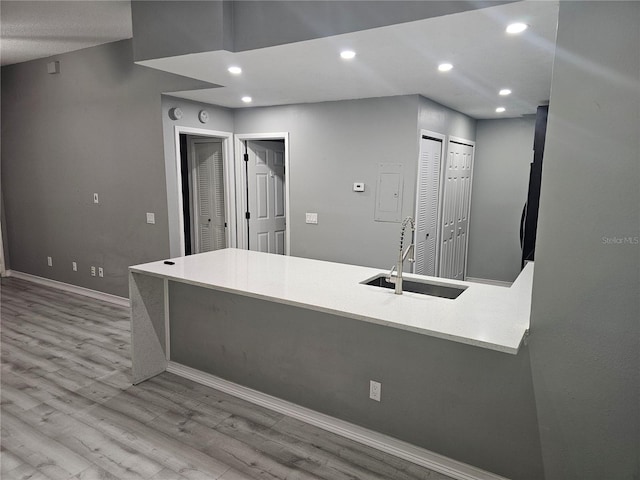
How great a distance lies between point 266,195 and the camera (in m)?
5.49

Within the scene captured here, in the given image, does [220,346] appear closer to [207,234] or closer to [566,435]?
[566,435]

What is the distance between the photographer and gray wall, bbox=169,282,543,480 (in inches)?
79.9

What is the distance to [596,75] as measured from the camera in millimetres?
1601

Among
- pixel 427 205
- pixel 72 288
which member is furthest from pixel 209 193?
pixel 427 205

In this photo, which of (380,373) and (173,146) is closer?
(380,373)

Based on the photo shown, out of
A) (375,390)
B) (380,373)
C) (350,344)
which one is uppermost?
(350,344)

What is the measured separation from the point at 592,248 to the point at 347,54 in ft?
6.00

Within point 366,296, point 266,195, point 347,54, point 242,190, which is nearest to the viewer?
point 366,296

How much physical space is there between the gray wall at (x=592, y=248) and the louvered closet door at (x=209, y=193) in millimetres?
4116

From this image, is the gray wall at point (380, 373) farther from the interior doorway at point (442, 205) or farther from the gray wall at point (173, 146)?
the interior doorway at point (442, 205)

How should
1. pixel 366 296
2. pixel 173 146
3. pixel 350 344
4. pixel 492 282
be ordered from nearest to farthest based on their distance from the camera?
1. pixel 366 296
2. pixel 350 344
3. pixel 173 146
4. pixel 492 282

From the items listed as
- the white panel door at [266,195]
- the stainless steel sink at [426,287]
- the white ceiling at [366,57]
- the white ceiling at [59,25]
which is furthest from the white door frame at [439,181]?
the white ceiling at [59,25]

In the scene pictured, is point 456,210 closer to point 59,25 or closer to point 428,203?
point 428,203

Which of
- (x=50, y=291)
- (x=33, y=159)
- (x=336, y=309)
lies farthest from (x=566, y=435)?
(x=33, y=159)
